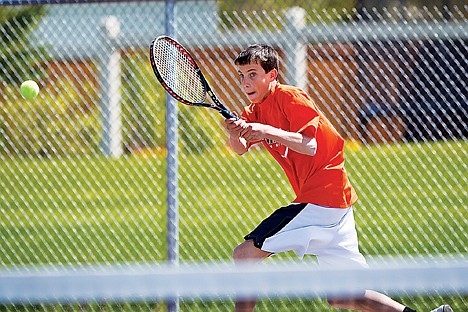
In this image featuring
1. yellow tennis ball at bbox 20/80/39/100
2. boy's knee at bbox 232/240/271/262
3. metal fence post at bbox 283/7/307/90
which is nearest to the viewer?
boy's knee at bbox 232/240/271/262

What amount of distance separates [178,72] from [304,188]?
2.77 feet

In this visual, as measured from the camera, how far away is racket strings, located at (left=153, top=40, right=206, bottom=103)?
3.88m

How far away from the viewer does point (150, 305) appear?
482 cm

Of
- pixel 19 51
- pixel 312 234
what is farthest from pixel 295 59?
pixel 312 234

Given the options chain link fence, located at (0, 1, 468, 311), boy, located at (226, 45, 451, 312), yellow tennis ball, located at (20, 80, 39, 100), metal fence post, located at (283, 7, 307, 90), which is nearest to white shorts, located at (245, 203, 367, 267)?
boy, located at (226, 45, 451, 312)

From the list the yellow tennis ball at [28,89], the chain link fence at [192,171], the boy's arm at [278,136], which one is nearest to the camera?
the boy's arm at [278,136]

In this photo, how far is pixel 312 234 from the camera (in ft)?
12.0

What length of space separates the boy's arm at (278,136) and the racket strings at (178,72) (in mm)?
517

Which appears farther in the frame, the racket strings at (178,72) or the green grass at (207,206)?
the green grass at (207,206)

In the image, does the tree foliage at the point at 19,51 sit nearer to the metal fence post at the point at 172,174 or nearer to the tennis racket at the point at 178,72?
the metal fence post at the point at 172,174

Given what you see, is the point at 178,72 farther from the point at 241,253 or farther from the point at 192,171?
the point at 192,171

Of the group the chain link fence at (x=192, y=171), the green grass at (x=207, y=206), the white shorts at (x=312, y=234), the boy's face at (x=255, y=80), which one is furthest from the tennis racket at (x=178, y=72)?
the green grass at (x=207, y=206)

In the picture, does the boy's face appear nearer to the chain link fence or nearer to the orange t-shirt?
the orange t-shirt

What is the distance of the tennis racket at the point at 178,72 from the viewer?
3.80 meters
